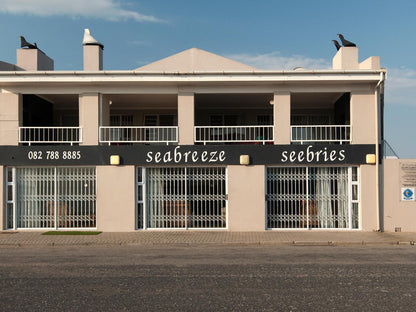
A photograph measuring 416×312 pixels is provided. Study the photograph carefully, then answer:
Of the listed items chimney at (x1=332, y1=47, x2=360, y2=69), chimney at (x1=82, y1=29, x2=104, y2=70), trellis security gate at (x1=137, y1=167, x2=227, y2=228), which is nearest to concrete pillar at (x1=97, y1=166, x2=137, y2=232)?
trellis security gate at (x1=137, y1=167, x2=227, y2=228)

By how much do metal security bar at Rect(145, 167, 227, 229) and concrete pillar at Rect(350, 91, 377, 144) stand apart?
16.9 feet

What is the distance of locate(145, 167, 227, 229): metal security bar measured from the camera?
14055 millimetres

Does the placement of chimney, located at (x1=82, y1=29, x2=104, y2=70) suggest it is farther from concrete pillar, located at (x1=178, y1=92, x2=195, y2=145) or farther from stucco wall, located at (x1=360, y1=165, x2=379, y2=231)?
stucco wall, located at (x1=360, y1=165, x2=379, y2=231)

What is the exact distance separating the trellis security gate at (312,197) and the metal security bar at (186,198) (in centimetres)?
187

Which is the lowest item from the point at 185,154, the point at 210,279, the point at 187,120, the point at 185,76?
the point at 210,279

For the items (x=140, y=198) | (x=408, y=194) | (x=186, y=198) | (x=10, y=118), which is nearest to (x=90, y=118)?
(x=10, y=118)

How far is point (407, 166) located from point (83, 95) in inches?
483

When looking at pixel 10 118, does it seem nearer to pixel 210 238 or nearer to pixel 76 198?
pixel 76 198

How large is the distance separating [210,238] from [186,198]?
2.26m

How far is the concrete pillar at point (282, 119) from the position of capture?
14000 millimetres

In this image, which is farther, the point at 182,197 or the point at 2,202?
the point at 182,197

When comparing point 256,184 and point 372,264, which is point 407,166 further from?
point 372,264

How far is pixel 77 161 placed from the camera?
13922mm

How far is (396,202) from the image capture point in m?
13.8
